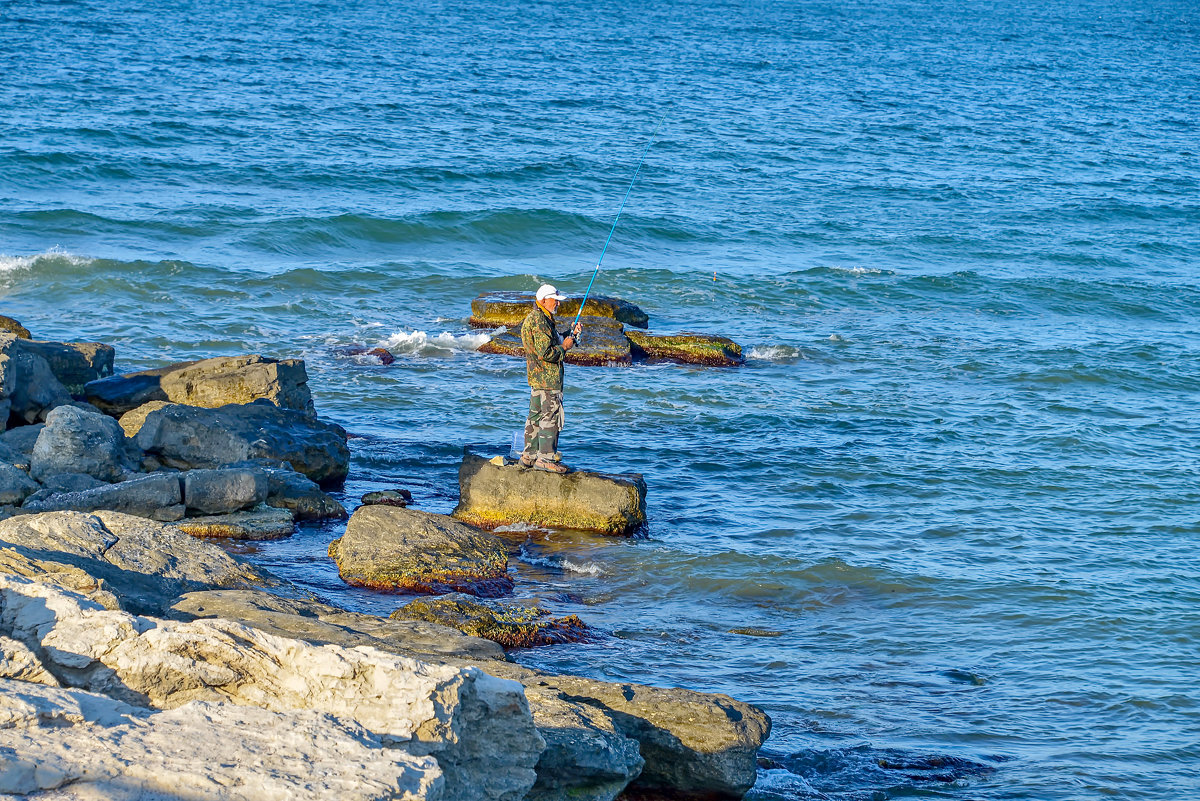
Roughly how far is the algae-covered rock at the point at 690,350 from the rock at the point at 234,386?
6.46 meters

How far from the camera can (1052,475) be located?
13961mm

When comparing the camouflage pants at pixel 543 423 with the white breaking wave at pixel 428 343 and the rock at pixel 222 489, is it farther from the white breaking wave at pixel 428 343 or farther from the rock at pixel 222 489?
the white breaking wave at pixel 428 343

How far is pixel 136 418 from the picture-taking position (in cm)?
1212

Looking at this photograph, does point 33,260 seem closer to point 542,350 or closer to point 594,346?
point 594,346

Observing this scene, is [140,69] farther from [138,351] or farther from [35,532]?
[35,532]

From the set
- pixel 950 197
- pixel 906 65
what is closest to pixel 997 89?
pixel 906 65

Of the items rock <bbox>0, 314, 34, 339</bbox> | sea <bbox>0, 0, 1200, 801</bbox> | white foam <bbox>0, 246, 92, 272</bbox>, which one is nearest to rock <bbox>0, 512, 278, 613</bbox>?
sea <bbox>0, 0, 1200, 801</bbox>

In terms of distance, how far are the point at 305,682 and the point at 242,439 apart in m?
6.71

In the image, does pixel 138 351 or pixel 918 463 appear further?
pixel 138 351

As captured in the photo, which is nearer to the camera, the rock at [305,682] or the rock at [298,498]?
the rock at [305,682]

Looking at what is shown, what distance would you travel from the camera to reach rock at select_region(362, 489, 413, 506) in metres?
11.8

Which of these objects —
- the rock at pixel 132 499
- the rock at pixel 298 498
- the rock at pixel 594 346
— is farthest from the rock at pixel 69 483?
the rock at pixel 594 346

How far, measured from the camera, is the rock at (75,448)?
10.3 metres

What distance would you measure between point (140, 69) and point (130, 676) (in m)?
38.7
